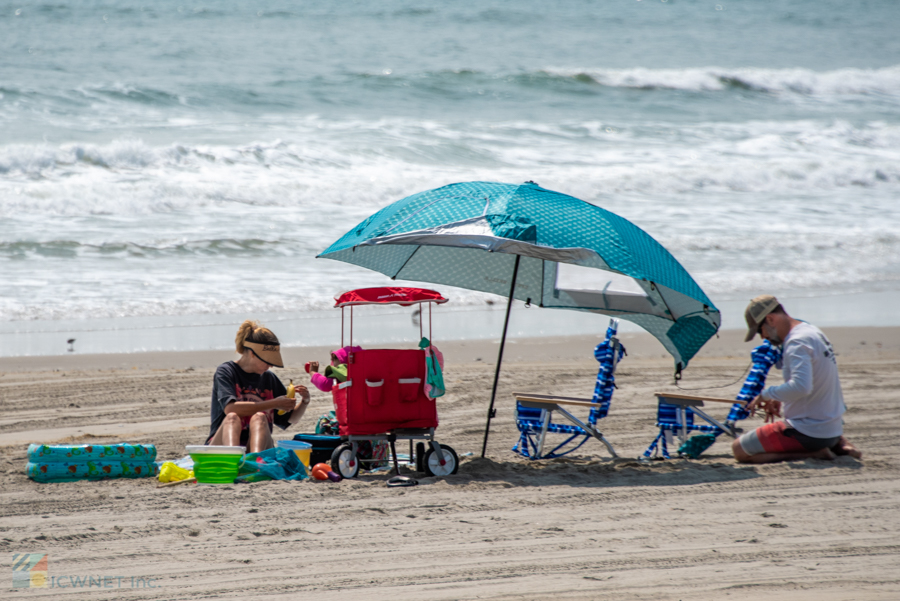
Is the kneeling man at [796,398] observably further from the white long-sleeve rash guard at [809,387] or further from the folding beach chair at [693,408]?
the folding beach chair at [693,408]

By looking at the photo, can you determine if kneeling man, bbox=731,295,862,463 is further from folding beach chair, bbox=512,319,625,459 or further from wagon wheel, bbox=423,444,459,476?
wagon wheel, bbox=423,444,459,476

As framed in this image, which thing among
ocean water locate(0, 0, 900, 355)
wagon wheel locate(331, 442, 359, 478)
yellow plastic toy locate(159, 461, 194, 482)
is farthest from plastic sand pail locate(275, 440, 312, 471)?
ocean water locate(0, 0, 900, 355)

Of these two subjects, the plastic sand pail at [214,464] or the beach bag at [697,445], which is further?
the beach bag at [697,445]

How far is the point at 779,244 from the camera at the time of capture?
1411cm

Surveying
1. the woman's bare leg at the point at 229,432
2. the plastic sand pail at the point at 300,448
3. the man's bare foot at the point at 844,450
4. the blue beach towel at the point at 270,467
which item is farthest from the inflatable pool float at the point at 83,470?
the man's bare foot at the point at 844,450

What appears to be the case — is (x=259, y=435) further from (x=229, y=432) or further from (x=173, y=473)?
(x=173, y=473)

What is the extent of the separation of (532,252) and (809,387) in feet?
6.42

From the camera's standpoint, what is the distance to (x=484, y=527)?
3992 millimetres

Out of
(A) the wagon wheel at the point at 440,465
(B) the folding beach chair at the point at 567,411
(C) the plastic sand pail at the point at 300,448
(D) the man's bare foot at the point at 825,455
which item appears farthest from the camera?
(B) the folding beach chair at the point at 567,411

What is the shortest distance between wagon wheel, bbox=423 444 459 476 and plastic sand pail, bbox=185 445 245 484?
1.16 metres

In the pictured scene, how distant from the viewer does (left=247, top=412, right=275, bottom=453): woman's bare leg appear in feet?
16.2

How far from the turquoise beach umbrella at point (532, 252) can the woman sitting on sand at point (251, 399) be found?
Result: 709 mm

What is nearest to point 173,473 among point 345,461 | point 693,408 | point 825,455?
point 345,461

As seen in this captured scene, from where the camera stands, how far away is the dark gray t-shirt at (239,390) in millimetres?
5027
